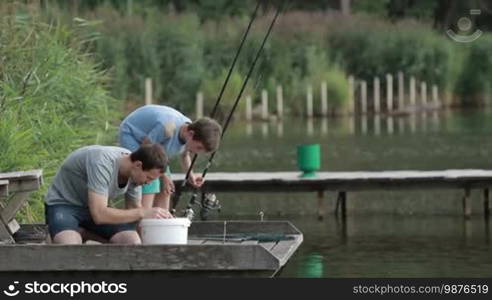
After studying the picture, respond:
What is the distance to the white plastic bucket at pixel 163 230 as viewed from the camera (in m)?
13.1

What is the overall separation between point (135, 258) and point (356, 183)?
8895 mm

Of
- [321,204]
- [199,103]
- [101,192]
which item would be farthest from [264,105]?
[101,192]

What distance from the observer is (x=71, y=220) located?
516 inches

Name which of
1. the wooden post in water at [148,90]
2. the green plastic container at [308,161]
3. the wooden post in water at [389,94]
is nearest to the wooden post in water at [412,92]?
the wooden post in water at [389,94]

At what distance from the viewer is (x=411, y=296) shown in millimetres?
12758

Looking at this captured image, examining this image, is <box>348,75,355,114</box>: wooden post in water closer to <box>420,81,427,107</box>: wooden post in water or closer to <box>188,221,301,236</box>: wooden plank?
<box>420,81,427,107</box>: wooden post in water

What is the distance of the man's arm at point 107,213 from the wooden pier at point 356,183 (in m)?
8.41

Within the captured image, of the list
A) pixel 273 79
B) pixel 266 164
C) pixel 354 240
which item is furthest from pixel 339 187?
pixel 273 79

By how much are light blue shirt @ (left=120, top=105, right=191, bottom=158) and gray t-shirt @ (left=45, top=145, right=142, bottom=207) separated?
0.70 metres

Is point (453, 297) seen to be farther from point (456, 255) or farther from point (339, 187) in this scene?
point (339, 187)

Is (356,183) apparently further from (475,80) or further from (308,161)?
(475,80)

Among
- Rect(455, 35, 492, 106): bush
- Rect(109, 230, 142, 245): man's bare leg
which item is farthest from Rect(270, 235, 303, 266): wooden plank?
Rect(455, 35, 492, 106): bush

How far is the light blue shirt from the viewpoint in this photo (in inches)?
548

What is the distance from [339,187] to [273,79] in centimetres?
2878
